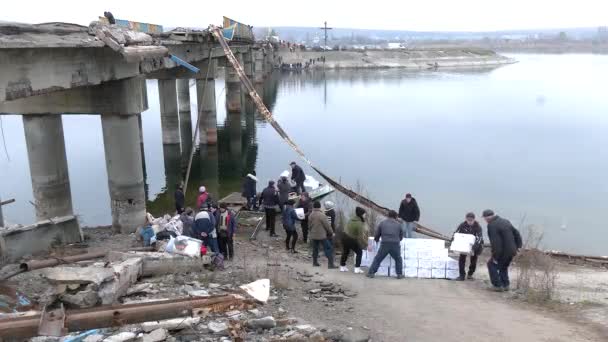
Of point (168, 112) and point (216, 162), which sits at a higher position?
point (168, 112)

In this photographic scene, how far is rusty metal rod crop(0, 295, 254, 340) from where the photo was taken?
19.1 ft

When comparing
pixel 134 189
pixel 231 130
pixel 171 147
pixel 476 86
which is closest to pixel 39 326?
pixel 134 189

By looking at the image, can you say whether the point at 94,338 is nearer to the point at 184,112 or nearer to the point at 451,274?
the point at 451,274

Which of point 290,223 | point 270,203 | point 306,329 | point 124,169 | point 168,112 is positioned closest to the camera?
point 306,329

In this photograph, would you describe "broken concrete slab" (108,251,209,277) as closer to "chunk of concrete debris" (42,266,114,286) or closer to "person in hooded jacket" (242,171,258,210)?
"chunk of concrete debris" (42,266,114,286)

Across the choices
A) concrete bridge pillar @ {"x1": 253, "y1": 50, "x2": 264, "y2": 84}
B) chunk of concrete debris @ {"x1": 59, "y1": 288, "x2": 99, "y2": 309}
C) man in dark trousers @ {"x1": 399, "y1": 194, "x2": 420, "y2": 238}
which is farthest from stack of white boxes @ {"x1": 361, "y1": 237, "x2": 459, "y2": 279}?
concrete bridge pillar @ {"x1": 253, "y1": 50, "x2": 264, "y2": 84}

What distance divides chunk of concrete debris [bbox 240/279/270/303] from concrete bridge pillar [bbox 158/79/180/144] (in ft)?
74.6

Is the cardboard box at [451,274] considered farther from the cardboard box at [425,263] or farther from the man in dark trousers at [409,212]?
the man in dark trousers at [409,212]

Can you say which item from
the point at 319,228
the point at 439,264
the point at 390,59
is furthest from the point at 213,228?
the point at 390,59

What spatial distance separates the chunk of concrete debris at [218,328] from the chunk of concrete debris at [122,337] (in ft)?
2.98

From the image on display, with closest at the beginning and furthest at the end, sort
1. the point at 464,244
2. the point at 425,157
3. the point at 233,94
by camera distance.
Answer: the point at 464,244
the point at 425,157
the point at 233,94

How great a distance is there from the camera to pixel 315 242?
11.4 meters

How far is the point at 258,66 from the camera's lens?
69625 millimetres

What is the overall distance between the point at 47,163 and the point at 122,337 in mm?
11349
